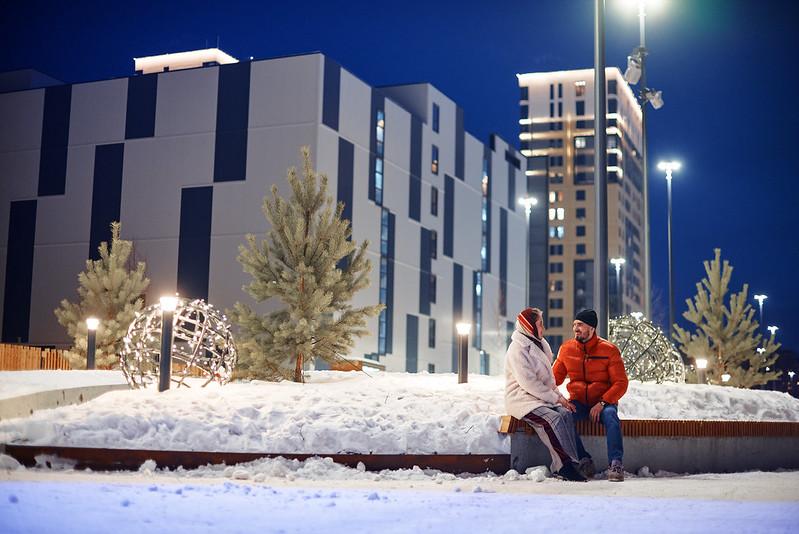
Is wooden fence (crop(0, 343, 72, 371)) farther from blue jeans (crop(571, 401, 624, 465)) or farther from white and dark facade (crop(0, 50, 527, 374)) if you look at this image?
blue jeans (crop(571, 401, 624, 465))

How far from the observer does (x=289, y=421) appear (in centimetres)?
1063

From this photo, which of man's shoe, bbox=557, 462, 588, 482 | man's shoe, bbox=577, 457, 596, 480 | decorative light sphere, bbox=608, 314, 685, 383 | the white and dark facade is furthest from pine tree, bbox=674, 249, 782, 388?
man's shoe, bbox=557, 462, 588, 482

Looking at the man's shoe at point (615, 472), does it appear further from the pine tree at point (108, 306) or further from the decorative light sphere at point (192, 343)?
the pine tree at point (108, 306)

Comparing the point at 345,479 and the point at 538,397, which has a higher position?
the point at 538,397

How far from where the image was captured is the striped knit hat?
1042cm

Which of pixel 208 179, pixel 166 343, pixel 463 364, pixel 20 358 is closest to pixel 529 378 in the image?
pixel 463 364

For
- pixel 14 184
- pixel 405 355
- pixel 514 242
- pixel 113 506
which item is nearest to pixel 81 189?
pixel 14 184

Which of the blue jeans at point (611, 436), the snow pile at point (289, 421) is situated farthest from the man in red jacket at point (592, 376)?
the snow pile at point (289, 421)

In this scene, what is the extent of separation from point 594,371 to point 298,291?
6.85 metres

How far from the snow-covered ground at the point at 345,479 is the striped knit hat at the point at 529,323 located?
106cm

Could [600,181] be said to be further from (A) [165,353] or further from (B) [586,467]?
(A) [165,353]

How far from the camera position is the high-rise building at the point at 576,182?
12838 cm

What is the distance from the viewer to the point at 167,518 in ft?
20.8

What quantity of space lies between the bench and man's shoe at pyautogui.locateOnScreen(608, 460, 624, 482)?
710 millimetres
